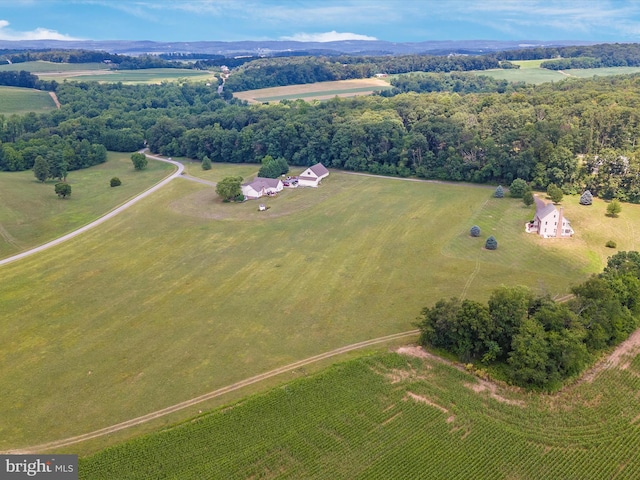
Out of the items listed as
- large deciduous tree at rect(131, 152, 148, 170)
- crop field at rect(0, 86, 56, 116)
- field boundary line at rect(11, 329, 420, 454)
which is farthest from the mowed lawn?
crop field at rect(0, 86, 56, 116)

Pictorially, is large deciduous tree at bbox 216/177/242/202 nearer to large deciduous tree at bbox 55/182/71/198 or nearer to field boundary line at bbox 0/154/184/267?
field boundary line at bbox 0/154/184/267

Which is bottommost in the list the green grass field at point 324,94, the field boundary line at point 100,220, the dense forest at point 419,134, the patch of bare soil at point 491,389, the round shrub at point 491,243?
the patch of bare soil at point 491,389

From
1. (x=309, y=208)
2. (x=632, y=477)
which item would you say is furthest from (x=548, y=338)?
(x=309, y=208)

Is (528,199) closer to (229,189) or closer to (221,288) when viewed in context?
(229,189)

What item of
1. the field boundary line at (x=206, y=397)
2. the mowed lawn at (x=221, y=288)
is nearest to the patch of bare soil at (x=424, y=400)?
the field boundary line at (x=206, y=397)

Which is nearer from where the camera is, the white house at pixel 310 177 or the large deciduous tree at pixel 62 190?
the large deciduous tree at pixel 62 190

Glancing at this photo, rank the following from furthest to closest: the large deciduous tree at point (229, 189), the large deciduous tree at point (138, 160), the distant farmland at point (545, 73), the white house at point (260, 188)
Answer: the distant farmland at point (545, 73) < the large deciduous tree at point (138, 160) < the white house at point (260, 188) < the large deciduous tree at point (229, 189)

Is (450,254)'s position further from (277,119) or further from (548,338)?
(277,119)

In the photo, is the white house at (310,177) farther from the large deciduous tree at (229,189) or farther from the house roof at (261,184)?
the large deciduous tree at (229,189)
